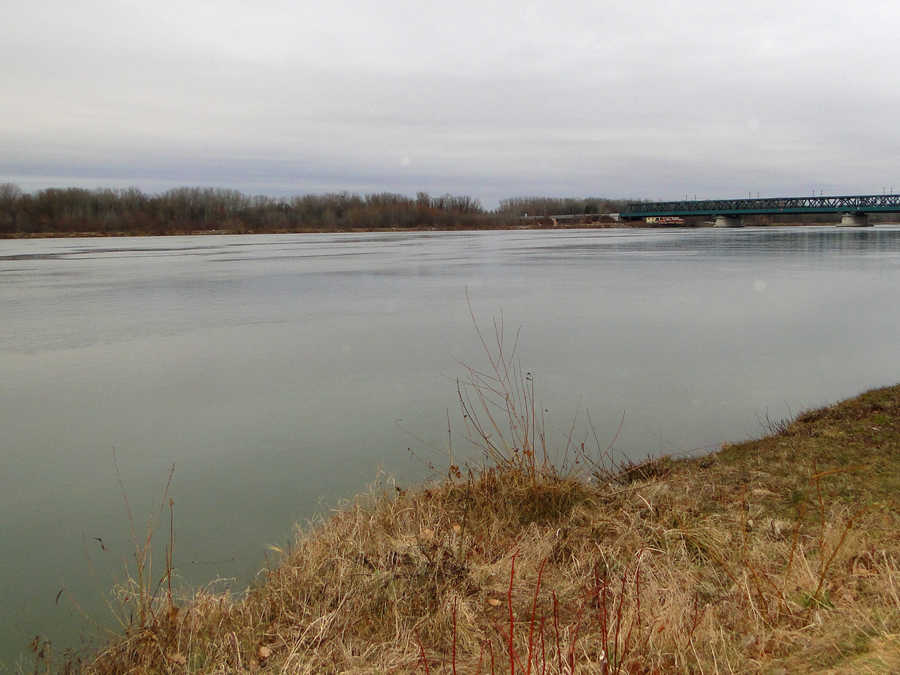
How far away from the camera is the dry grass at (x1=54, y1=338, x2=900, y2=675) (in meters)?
2.96

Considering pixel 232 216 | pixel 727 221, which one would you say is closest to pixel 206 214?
pixel 232 216

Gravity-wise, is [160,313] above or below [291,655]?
above

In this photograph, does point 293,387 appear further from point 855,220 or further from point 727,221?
point 727,221

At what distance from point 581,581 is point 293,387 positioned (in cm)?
511

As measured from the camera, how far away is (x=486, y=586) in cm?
397

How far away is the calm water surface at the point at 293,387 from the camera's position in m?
4.68

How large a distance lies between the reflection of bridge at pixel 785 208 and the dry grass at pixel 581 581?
2902 inches

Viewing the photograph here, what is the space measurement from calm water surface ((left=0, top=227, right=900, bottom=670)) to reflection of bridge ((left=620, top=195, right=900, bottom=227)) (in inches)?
2449

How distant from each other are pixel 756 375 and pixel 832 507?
4.49 m

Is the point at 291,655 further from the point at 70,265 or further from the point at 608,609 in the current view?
the point at 70,265

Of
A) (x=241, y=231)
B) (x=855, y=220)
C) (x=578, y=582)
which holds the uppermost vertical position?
(x=241, y=231)

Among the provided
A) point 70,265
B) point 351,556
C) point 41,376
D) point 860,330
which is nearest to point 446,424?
point 351,556

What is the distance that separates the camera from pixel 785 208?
75.0 meters

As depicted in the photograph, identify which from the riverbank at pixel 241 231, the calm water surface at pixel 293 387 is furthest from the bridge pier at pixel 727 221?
the calm water surface at pixel 293 387
